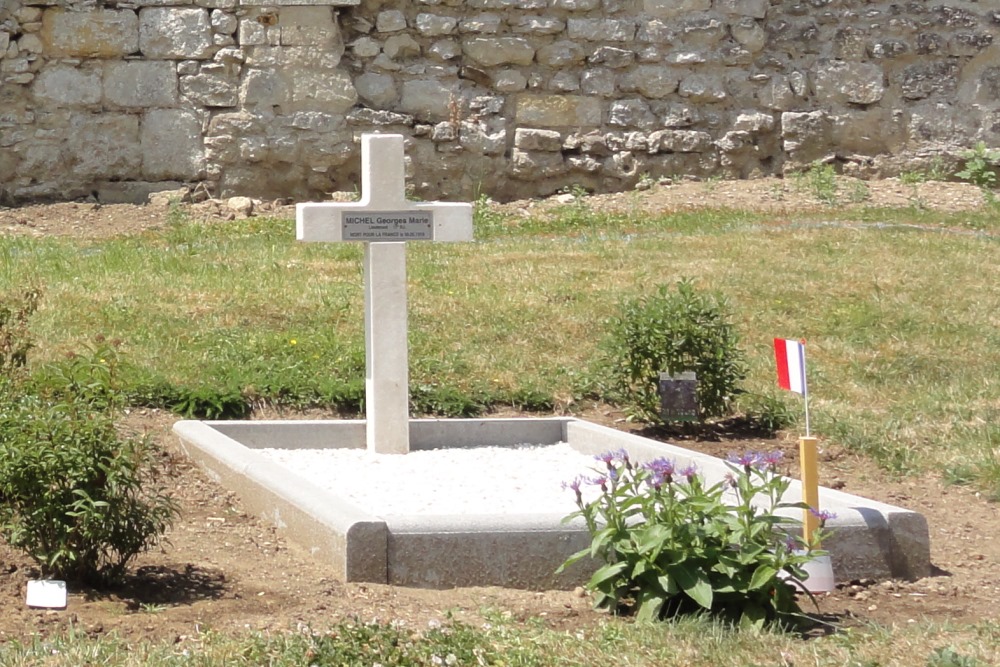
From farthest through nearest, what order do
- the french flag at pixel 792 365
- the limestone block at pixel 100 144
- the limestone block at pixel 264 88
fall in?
the limestone block at pixel 264 88
the limestone block at pixel 100 144
the french flag at pixel 792 365

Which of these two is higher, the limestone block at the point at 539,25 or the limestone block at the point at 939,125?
the limestone block at the point at 539,25

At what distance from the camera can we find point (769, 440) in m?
6.85

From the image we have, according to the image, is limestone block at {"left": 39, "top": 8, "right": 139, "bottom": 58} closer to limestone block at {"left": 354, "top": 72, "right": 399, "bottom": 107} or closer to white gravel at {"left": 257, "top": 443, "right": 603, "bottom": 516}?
limestone block at {"left": 354, "top": 72, "right": 399, "bottom": 107}

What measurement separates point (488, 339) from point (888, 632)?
4.13 metres

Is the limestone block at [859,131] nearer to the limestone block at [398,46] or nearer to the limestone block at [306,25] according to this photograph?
the limestone block at [398,46]

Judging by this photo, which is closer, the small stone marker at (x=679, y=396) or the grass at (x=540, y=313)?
the small stone marker at (x=679, y=396)

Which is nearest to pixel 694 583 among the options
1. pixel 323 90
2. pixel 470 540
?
pixel 470 540

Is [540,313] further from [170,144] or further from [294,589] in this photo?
[170,144]

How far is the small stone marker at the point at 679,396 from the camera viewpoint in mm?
6750

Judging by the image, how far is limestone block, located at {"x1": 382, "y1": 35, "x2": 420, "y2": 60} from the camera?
12.5 m

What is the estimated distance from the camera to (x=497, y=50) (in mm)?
12539

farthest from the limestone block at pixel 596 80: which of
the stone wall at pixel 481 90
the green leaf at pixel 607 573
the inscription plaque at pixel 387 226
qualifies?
the green leaf at pixel 607 573

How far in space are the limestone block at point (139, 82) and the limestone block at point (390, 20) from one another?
Answer: 1.77 meters

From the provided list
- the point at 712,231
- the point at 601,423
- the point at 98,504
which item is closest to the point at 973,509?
the point at 601,423
